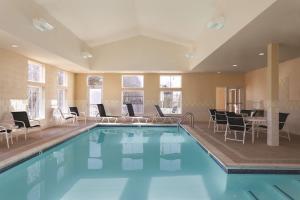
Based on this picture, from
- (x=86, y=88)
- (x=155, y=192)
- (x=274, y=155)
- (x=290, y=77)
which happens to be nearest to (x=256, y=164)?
(x=274, y=155)

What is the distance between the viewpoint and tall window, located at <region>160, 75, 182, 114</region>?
13.4 metres

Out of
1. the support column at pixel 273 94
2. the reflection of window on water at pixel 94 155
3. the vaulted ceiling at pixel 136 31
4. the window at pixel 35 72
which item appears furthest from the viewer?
the window at pixel 35 72

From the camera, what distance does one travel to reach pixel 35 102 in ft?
31.2

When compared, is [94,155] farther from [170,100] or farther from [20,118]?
[170,100]

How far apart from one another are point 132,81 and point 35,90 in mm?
5109

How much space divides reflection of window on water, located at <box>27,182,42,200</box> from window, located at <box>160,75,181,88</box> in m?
9.90

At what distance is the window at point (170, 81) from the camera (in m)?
13.4

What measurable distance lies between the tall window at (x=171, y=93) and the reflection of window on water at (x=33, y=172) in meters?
8.74

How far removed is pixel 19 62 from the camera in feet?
26.0

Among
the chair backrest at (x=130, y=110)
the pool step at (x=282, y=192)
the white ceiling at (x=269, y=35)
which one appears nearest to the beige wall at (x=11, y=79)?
the chair backrest at (x=130, y=110)

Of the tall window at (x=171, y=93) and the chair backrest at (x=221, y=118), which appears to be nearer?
the chair backrest at (x=221, y=118)

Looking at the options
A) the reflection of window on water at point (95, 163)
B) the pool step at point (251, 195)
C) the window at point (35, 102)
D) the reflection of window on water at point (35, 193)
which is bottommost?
the reflection of window on water at point (35, 193)

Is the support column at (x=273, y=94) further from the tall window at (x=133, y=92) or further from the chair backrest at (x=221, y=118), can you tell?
the tall window at (x=133, y=92)

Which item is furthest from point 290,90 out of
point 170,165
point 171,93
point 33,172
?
point 33,172
